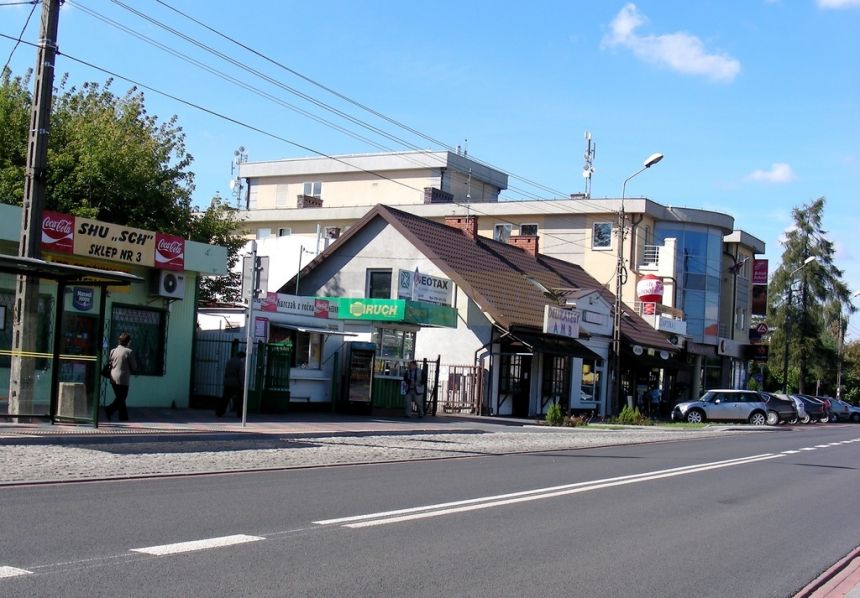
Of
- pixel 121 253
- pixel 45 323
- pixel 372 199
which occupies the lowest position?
pixel 45 323

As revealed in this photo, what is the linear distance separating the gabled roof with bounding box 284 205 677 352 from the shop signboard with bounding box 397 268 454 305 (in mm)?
656

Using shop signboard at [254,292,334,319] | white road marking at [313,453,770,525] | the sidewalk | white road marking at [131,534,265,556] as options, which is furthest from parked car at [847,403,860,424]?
white road marking at [131,534,265,556]

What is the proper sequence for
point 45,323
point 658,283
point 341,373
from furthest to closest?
point 658,283 → point 341,373 → point 45,323

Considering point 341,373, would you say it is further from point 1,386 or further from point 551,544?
point 551,544

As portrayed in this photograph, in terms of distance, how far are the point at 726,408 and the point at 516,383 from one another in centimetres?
1132

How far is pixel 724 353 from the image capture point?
58.6 meters

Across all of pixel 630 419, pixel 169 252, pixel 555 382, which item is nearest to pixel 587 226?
pixel 555 382

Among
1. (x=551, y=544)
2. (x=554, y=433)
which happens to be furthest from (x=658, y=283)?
(x=551, y=544)

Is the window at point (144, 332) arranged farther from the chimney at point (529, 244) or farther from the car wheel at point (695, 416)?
the car wheel at point (695, 416)

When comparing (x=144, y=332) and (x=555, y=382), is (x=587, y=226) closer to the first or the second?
(x=555, y=382)

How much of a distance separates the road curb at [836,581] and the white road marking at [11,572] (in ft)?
18.7

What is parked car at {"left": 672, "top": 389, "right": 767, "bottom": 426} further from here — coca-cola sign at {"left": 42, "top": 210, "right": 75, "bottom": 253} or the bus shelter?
the bus shelter

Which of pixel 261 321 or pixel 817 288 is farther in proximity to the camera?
pixel 817 288

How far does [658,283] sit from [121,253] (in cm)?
3487
